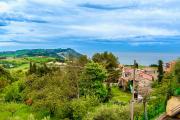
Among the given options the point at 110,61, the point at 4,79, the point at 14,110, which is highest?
the point at 110,61

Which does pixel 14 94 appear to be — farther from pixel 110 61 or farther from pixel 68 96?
pixel 110 61

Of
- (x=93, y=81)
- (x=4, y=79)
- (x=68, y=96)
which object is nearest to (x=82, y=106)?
(x=68, y=96)

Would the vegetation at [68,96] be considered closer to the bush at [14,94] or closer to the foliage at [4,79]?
the bush at [14,94]

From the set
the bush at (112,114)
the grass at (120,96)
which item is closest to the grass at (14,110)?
the grass at (120,96)

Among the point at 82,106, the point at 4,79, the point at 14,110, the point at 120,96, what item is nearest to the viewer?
the point at 82,106

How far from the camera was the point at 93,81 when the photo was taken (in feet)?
194

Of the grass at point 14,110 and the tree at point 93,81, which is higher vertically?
the tree at point 93,81

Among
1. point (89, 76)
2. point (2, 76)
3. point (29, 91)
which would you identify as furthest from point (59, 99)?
point (2, 76)

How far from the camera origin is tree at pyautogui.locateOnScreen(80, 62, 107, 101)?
2279 inches

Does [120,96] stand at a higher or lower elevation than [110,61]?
lower

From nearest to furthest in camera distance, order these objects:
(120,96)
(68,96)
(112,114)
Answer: (112,114), (68,96), (120,96)

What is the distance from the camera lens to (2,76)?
87938 millimetres

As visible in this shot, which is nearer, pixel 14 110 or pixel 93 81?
pixel 93 81

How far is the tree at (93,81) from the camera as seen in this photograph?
57.9 metres
